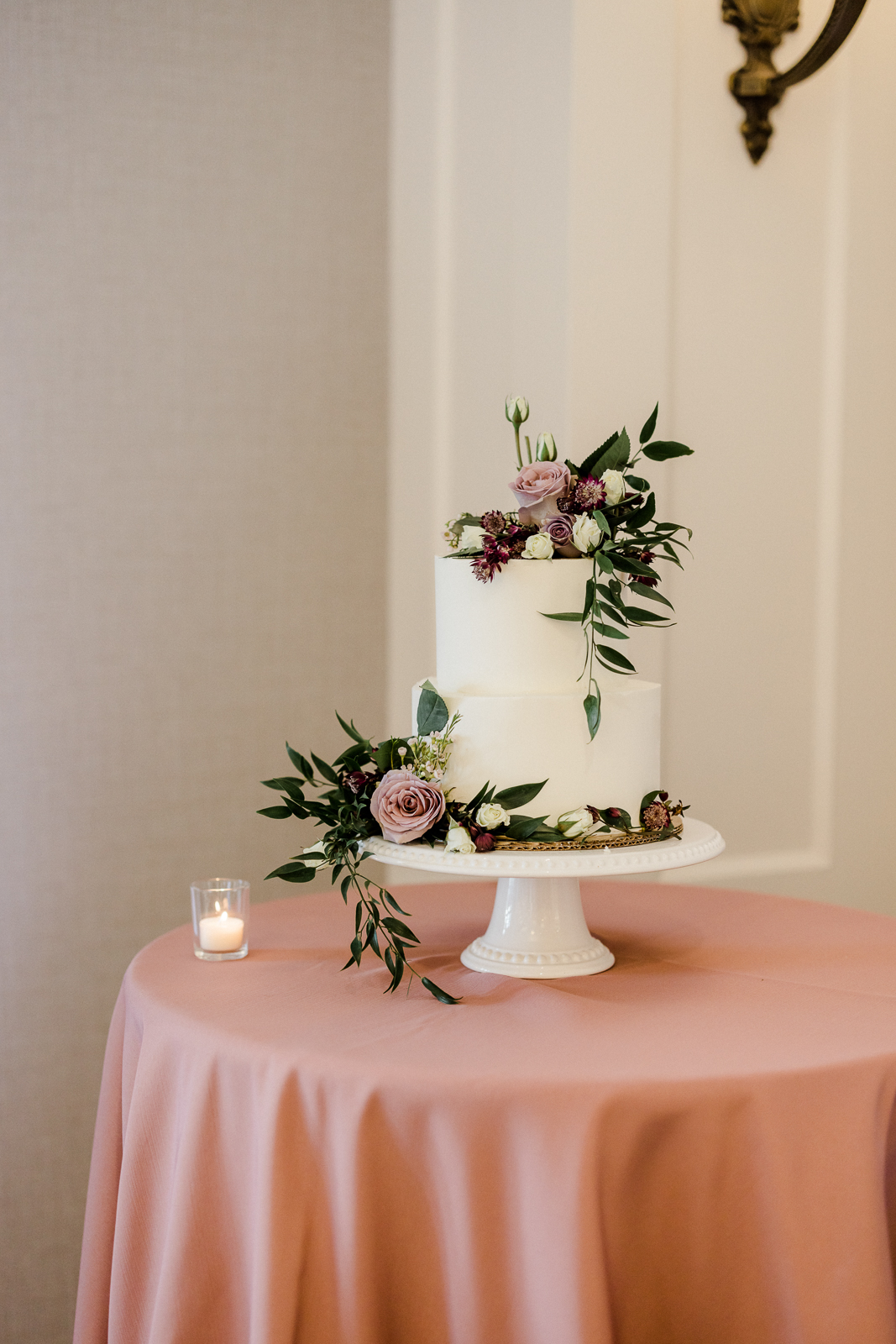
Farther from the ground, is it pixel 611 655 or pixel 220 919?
pixel 611 655

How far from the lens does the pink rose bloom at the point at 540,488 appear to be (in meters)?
1.54

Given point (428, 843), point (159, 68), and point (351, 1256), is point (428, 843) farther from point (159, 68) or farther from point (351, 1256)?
point (159, 68)

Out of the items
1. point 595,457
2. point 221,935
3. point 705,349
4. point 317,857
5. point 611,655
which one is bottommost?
point 221,935

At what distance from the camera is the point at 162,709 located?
2.46 m

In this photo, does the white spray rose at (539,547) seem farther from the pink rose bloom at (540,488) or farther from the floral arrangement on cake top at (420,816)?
the floral arrangement on cake top at (420,816)

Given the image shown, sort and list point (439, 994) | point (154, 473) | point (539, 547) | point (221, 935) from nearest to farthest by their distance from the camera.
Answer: point (439, 994) < point (539, 547) < point (221, 935) < point (154, 473)

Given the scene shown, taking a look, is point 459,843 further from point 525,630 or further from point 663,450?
point 663,450

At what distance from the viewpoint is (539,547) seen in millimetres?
1521

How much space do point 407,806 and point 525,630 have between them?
0.28 m

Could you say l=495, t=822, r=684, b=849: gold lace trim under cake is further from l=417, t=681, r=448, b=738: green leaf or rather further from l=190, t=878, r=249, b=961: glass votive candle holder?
l=190, t=878, r=249, b=961: glass votive candle holder

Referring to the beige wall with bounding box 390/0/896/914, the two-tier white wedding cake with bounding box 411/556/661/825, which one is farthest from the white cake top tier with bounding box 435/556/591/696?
the beige wall with bounding box 390/0/896/914

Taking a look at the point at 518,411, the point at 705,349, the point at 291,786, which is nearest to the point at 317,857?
the point at 291,786

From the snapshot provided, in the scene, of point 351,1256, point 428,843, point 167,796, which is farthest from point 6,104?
point 351,1256

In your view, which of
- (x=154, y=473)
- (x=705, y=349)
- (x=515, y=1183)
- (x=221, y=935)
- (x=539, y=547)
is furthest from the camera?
(x=705, y=349)
